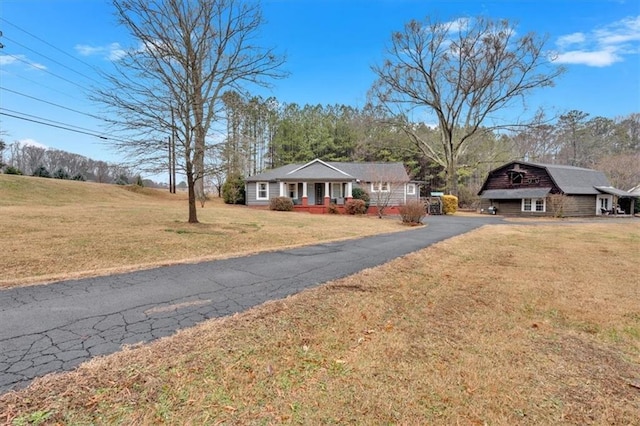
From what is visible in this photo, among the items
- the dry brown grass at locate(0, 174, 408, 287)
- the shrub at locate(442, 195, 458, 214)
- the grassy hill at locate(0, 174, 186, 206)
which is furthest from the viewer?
the shrub at locate(442, 195, 458, 214)

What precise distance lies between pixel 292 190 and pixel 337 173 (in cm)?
452

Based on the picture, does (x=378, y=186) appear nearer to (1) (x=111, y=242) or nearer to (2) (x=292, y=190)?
(2) (x=292, y=190)

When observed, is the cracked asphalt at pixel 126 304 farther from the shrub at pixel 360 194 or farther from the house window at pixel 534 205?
the house window at pixel 534 205

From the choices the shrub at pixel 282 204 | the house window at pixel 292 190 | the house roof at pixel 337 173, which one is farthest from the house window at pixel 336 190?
the shrub at pixel 282 204

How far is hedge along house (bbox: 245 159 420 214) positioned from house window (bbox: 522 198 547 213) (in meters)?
10.5

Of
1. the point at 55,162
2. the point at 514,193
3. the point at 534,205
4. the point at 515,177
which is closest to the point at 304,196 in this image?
the point at 514,193

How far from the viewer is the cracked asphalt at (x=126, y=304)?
2861 mm

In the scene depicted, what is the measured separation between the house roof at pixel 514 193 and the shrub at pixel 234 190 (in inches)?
985

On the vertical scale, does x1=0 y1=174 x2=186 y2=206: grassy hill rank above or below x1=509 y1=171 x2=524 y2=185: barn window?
below

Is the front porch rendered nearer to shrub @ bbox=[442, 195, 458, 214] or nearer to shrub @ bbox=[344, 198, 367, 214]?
shrub @ bbox=[344, 198, 367, 214]

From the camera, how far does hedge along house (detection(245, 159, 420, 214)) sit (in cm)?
2602

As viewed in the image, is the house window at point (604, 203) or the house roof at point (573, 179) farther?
the house window at point (604, 203)

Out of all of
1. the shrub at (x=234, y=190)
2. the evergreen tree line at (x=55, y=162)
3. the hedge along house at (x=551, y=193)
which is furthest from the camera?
the evergreen tree line at (x=55, y=162)

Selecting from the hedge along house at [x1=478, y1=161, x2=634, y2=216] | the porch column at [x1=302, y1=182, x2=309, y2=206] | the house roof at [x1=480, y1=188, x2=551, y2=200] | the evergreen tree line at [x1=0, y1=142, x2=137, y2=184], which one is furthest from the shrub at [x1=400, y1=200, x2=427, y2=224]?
the evergreen tree line at [x1=0, y1=142, x2=137, y2=184]
